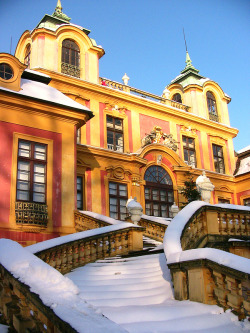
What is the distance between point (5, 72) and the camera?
12547 mm

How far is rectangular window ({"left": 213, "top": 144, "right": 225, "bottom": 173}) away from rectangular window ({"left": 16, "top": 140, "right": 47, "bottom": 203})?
43.4ft

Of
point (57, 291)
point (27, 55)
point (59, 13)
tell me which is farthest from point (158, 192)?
point (57, 291)

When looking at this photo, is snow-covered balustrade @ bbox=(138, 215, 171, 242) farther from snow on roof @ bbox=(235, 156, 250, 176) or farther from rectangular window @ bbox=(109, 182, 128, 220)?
snow on roof @ bbox=(235, 156, 250, 176)

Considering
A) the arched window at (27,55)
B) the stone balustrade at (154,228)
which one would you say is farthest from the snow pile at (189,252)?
the arched window at (27,55)

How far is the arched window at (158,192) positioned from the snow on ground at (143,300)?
10.3m

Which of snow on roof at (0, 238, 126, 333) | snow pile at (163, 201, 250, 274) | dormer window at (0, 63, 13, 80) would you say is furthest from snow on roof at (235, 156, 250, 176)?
snow on roof at (0, 238, 126, 333)

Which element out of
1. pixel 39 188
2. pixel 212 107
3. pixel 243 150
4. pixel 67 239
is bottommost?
pixel 67 239

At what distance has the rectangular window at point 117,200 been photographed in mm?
17203

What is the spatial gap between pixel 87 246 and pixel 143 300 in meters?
3.30

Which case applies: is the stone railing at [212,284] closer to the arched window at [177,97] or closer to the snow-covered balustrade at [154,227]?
the snow-covered balustrade at [154,227]

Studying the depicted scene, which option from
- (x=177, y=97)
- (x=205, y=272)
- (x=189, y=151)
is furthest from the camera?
(x=177, y=97)

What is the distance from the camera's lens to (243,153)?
2336cm

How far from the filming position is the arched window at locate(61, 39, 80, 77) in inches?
720

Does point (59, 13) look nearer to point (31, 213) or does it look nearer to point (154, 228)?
point (154, 228)
